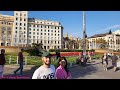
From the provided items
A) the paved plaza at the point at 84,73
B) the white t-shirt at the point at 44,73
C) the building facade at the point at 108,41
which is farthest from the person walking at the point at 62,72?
the building facade at the point at 108,41

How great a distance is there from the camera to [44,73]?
3.55 m

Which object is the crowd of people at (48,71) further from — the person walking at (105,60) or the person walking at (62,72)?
the person walking at (105,60)

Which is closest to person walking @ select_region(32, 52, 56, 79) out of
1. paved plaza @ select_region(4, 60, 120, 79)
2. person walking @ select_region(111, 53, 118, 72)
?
paved plaza @ select_region(4, 60, 120, 79)

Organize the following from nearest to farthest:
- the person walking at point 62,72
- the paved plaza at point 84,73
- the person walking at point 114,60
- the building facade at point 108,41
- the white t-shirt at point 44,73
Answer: the white t-shirt at point 44,73 → the person walking at point 62,72 → the paved plaza at point 84,73 → the building facade at point 108,41 → the person walking at point 114,60

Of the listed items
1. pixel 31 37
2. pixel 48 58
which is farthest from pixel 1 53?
pixel 48 58

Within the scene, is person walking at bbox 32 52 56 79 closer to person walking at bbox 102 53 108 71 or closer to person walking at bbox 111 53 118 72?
person walking at bbox 111 53 118 72

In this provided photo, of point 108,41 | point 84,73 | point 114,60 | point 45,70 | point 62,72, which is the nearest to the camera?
point 45,70

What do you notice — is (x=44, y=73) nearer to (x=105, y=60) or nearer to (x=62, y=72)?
(x=62, y=72)

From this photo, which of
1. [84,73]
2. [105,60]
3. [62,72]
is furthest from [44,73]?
[105,60]

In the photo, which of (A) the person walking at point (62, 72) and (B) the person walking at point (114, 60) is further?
(B) the person walking at point (114, 60)

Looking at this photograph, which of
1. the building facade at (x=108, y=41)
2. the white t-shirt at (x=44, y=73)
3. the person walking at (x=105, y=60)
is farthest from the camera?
the person walking at (x=105, y=60)

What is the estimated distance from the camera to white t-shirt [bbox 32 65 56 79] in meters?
3.52

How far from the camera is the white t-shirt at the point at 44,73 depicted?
352 centimetres
